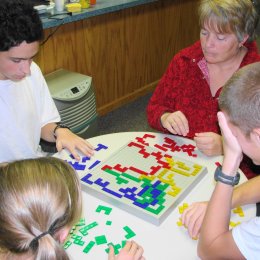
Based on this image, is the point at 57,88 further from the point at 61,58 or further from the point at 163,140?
the point at 163,140

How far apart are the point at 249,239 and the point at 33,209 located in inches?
22.0

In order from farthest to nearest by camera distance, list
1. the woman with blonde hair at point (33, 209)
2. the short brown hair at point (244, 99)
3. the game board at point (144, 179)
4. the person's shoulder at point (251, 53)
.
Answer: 1. the person's shoulder at point (251, 53)
2. the game board at point (144, 179)
3. the short brown hair at point (244, 99)
4. the woman with blonde hair at point (33, 209)

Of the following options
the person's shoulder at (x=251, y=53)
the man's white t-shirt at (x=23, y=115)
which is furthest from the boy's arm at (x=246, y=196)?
the man's white t-shirt at (x=23, y=115)

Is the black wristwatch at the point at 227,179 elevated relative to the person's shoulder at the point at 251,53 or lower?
lower

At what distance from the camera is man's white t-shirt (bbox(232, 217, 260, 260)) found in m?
0.95

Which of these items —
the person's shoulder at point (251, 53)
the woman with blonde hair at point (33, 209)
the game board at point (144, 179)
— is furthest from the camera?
the person's shoulder at point (251, 53)

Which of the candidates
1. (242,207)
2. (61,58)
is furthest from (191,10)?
(242,207)

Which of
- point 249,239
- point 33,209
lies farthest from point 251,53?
point 33,209

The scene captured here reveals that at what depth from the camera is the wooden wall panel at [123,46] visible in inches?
110

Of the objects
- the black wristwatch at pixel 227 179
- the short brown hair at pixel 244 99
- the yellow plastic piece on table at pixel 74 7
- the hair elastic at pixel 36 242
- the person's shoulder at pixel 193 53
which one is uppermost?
the short brown hair at pixel 244 99

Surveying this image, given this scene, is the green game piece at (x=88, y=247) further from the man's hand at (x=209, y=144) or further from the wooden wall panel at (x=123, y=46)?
the wooden wall panel at (x=123, y=46)

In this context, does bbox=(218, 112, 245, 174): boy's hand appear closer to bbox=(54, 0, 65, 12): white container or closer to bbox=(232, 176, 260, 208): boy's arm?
bbox=(232, 176, 260, 208): boy's arm

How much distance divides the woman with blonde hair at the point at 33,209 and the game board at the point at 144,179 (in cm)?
38

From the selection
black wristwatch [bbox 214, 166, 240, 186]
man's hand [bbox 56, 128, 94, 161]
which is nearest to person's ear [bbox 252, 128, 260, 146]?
black wristwatch [bbox 214, 166, 240, 186]
